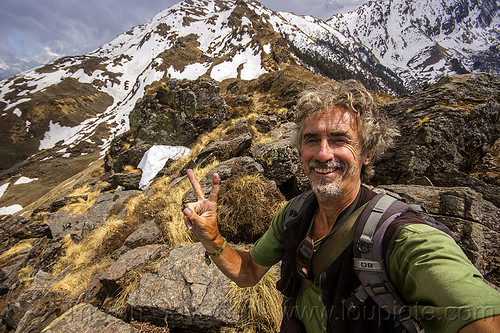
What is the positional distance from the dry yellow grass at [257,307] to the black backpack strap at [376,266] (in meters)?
1.88

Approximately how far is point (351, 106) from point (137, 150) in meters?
13.2

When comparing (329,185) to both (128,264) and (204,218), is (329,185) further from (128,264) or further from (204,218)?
(128,264)

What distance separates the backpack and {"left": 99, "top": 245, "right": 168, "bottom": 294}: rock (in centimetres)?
349

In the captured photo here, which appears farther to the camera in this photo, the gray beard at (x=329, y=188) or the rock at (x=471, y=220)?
the rock at (x=471, y=220)

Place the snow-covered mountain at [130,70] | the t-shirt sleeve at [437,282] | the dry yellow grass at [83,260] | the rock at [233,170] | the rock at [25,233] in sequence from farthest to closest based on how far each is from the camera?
1. the snow-covered mountain at [130,70]
2. the rock at [25,233]
3. the rock at [233,170]
4. the dry yellow grass at [83,260]
5. the t-shirt sleeve at [437,282]

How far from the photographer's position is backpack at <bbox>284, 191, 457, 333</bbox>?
110 centimetres

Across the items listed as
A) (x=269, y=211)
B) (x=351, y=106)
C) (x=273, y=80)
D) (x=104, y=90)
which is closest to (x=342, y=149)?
(x=351, y=106)

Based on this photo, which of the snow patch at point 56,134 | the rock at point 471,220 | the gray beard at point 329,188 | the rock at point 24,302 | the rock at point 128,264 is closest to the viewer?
the gray beard at point 329,188

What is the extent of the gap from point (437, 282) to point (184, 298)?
2758 mm

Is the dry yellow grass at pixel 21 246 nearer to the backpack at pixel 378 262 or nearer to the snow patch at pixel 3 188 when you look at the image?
the backpack at pixel 378 262

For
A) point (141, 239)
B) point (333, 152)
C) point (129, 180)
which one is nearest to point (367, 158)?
point (333, 152)

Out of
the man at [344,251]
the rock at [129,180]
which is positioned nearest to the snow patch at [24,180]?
the rock at [129,180]

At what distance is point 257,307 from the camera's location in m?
2.74

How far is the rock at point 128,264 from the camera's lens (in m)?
3.29
